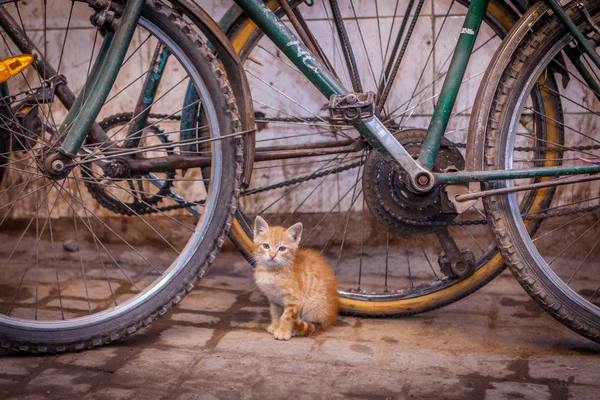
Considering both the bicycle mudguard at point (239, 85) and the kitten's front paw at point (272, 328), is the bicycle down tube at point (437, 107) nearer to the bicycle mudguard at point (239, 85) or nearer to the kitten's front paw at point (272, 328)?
the bicycle mudguard at point (239, 85)

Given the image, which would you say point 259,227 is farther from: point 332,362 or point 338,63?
point 338,63

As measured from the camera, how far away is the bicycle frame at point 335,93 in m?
3.02

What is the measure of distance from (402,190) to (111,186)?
4.25ft

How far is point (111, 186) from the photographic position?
340 cm

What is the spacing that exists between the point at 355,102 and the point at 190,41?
725 mm

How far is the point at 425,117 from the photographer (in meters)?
4.52

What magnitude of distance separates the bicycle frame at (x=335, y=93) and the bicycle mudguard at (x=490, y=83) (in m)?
0.07

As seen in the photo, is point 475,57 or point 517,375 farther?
point 475,57

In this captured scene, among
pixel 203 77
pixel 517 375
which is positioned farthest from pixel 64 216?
pixel 517 375

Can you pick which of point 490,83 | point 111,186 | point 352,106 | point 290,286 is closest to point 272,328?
point 290,286

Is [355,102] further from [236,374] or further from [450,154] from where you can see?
[236,374]

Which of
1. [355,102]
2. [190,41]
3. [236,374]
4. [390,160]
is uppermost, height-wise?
[190,41]

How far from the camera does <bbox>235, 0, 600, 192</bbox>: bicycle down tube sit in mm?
3205

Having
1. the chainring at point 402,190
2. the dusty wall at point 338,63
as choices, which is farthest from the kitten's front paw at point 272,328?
the dusty wall at point 338,63
